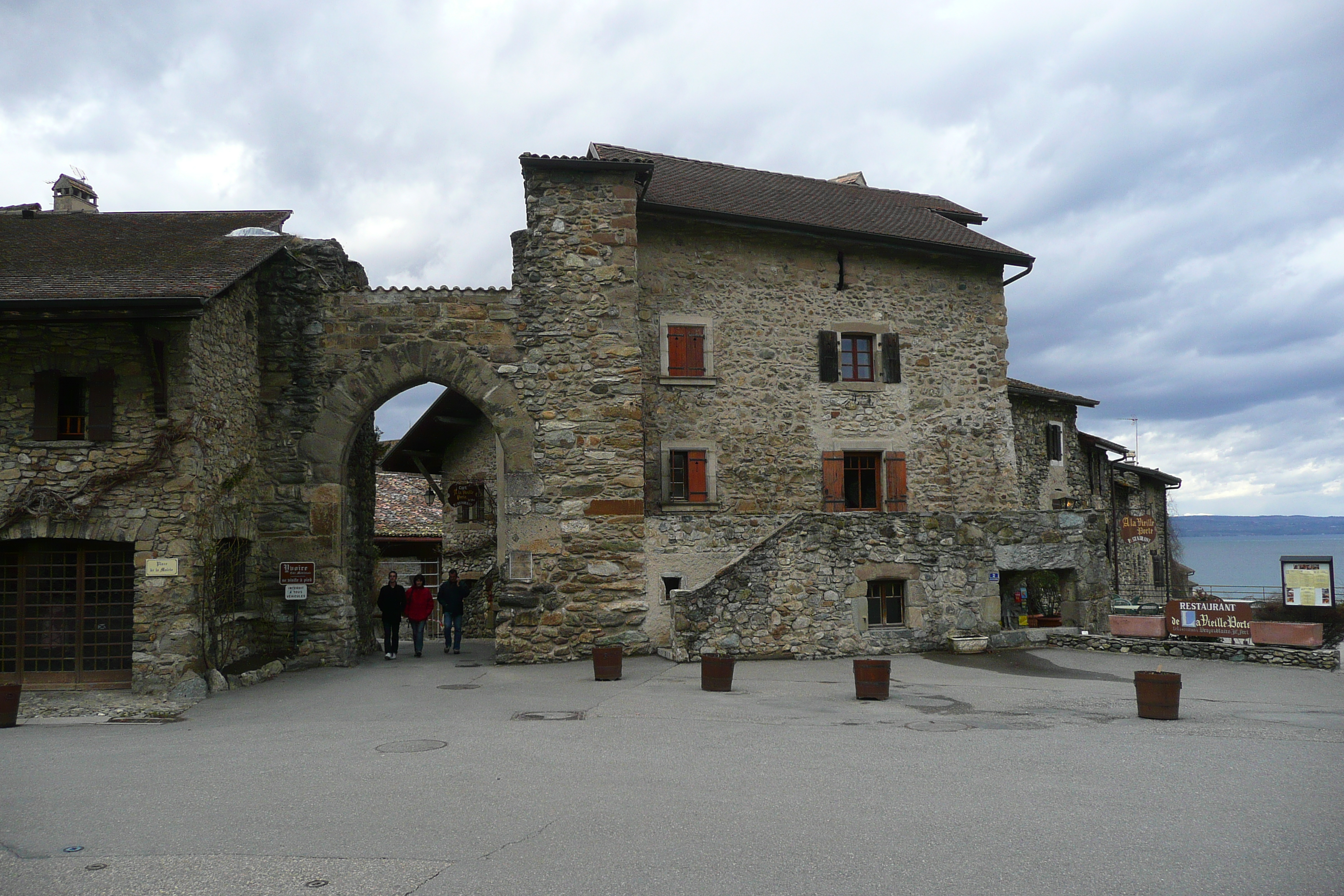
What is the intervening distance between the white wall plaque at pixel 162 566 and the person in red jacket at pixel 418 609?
5.84 metres

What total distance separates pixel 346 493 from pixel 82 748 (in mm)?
7541

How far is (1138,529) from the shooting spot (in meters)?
17.5

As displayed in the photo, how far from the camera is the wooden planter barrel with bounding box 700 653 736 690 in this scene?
1143cm

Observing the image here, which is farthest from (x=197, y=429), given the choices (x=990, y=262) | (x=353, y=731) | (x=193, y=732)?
(x=990, y=262)

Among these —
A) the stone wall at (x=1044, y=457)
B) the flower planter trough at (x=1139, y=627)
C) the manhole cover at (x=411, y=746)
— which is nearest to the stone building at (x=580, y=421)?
the flower planter trough at (x=1139, y=627)

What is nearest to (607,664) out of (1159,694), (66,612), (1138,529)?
(1159,694)

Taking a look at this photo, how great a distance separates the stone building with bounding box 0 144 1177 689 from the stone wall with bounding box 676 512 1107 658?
0.16ft

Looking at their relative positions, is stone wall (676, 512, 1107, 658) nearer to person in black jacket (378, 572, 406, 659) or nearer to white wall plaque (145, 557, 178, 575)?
person in black jacket (378, 572, 406, 659)

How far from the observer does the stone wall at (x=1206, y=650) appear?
13.8 metres

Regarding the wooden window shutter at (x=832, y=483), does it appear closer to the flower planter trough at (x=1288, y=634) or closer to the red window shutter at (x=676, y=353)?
the red window shutter at (x=676, y=353)

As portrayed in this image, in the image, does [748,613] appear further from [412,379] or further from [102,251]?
[102,251]

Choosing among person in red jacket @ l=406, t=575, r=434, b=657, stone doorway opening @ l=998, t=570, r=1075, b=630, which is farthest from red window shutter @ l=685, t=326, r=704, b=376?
stone doorway opening @ l=998, t=570, r=1075, b=630

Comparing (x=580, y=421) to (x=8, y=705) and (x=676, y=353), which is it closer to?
(x=676, y=353)

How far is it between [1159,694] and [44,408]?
1331cm
